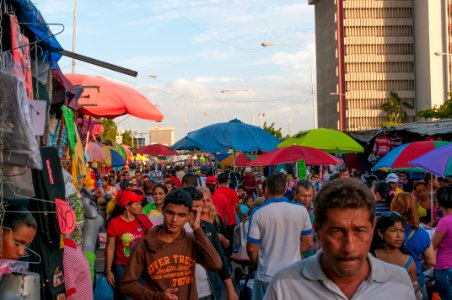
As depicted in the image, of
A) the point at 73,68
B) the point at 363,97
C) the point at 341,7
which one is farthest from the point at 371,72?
the point at 73,68

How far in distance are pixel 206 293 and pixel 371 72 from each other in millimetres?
117907

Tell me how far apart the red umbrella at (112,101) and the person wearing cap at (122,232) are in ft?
5.08

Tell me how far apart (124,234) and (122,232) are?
0.14ft

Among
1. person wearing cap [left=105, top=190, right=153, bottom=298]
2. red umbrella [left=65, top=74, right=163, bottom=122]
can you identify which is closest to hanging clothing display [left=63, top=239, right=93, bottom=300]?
person wearing cap [left=105, top=190, right=153, bottom=298]

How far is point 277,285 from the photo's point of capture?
2912 millimetres

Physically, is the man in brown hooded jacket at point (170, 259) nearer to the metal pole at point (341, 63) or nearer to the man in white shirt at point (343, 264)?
the man in white shirt at point (343, 264)

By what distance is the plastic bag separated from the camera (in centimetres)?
743

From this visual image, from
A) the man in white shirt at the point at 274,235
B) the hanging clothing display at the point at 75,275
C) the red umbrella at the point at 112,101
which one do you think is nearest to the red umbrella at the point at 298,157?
the red umbrella at the point at 112,101

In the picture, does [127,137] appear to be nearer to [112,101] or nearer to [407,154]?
[407,154]

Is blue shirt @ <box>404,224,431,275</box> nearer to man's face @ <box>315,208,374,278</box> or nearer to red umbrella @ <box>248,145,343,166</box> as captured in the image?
man's face @ <box>315,208,374,278</box>

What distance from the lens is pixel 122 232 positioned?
7.67 metres

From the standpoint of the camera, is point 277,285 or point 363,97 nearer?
point 277,285

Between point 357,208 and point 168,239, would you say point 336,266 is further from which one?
point 168,239

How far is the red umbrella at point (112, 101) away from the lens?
9.11m
